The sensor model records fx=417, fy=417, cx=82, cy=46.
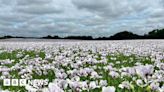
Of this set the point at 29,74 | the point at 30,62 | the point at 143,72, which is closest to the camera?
the point at 143,72

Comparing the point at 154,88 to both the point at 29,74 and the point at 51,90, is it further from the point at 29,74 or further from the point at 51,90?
the point at 29,74

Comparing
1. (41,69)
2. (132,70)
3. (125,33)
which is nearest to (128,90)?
(132,70)

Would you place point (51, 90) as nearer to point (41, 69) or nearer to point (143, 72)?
point (143, 72)

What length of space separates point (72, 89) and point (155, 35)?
53.4 metres

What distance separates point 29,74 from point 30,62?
2.25 metres

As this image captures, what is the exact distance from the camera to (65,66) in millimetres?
9430

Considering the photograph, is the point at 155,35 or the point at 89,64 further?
the point at 155,35

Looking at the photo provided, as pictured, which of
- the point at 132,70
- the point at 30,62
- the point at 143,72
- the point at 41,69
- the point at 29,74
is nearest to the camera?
the point at 143,72

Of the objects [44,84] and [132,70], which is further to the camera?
[132,70]

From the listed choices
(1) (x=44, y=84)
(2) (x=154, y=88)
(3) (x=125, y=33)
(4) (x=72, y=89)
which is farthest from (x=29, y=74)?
(3) (x=125, y=33)

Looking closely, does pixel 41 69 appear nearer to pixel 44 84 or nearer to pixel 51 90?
pixel 44 84

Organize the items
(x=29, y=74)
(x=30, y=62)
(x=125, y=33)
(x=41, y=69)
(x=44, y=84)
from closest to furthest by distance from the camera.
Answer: (x=44, y=84)
(x=29, y=74)
(x=41, y=69)
(x=30, y=62)
(x=125, y=33)

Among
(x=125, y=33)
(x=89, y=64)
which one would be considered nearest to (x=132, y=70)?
(x=89, y=64)

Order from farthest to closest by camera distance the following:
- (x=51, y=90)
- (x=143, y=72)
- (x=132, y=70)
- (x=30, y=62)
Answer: (x=30, y=62), (x=132, y=70), (x=143, y=72), (x=51, y=90)
